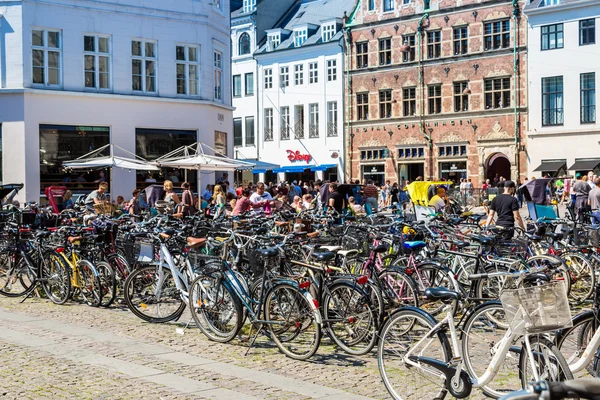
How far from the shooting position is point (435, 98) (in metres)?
48.2

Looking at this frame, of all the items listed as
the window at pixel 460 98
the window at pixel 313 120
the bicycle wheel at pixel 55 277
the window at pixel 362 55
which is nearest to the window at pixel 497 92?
the window at pixel 460 98

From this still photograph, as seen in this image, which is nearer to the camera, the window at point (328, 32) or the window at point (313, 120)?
the window at point (328, 32)

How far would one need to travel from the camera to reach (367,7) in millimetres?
50906

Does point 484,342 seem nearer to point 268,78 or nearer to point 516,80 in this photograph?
point 516,80

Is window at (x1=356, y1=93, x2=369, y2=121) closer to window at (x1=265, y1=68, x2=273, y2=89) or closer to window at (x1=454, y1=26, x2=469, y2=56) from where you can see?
window at (x1=454, y1=26, x2=469, y2=56)

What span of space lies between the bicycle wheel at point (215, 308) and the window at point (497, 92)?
38.7 m

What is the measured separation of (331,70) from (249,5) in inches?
342

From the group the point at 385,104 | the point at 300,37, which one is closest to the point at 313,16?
the point at 300,37

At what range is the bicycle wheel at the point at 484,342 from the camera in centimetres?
617

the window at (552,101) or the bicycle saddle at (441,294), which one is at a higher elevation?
the window at (552,101)

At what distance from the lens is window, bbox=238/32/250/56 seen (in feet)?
189

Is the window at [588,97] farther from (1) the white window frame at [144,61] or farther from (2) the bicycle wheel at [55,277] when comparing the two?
(2) the bicycle wheel at [55,277]

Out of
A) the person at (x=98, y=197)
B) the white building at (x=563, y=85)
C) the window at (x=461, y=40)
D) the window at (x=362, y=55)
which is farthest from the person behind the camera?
the window at (x=362, y=55)

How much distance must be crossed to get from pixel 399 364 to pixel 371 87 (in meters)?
45.3
